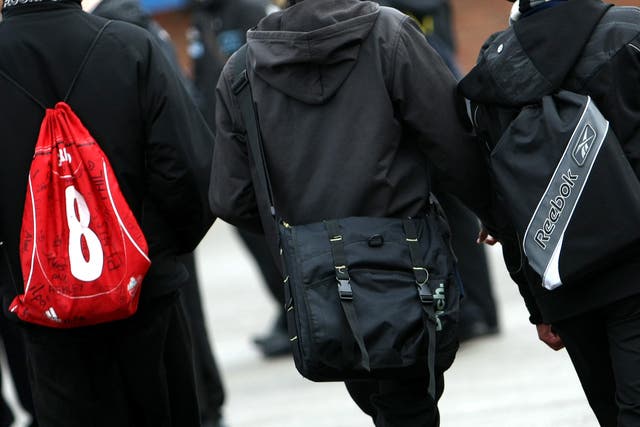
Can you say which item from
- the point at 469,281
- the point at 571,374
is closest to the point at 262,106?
the point at 571,374

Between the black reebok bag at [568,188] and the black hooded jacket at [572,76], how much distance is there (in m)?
0.06

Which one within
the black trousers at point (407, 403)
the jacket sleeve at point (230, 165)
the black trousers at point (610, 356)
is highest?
the jacket sleeve at point (230, 165)

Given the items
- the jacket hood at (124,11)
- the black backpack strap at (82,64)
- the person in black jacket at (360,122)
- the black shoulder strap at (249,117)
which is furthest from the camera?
the jacket hood at (124,11)

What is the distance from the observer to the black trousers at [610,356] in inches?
158

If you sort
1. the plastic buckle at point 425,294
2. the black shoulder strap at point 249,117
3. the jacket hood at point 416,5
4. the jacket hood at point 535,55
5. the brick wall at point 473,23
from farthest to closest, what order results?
the brick wall at point 473,23
the jacket hood at point 416,5
the black shoulder strap at point 249,117
the plastic buckle at point 425,294
the jacket hood at point 535,55

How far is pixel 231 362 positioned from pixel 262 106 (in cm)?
486

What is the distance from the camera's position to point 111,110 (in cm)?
468

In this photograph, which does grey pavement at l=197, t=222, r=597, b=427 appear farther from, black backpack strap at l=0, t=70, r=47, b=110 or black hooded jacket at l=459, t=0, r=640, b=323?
black backpack strap at l=0, t=70, r=47, b=110

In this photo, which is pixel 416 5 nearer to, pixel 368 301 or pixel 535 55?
pixel 535 55

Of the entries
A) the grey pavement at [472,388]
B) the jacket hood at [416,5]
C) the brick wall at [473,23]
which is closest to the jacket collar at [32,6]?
the grey pavement at [472,388]

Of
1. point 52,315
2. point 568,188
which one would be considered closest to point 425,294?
point 568,188

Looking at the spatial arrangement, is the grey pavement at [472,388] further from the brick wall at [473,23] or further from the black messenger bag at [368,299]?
the brick wall at [473,23]

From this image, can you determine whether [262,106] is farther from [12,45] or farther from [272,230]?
[12,45]

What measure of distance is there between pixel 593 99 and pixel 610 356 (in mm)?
786
